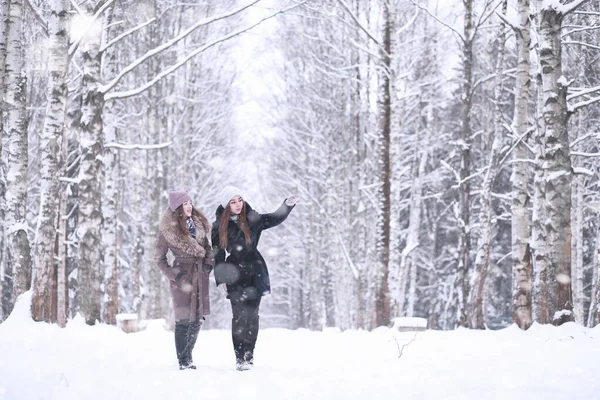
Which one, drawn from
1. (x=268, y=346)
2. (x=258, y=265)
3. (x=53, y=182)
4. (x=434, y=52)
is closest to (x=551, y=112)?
(x=258, y=265)

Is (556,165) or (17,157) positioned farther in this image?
(17,157)

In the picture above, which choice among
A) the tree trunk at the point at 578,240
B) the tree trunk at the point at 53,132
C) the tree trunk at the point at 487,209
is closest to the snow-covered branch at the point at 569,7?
the tree trunk at the point at 487,209

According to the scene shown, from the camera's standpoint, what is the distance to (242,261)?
5.38m

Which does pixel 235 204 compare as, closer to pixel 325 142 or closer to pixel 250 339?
pixel 250 339

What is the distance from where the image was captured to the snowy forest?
7.67 m

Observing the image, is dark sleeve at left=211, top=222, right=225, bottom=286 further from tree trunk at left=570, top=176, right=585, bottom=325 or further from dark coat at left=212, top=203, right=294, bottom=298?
tree trunk at left=570, top=176, right=585, bottom=325

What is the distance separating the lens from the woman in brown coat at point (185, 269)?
5.27 meters

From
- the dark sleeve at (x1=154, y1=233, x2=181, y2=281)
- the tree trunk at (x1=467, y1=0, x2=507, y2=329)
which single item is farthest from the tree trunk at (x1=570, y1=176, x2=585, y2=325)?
the dark sleeve at (x1=154, y1=233, x2=181, y2=281)

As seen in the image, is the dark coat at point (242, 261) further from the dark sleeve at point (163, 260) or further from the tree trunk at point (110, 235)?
the tree trunk at point (110, 235)

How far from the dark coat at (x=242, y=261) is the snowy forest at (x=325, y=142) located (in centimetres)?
270

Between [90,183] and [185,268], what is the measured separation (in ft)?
14.2

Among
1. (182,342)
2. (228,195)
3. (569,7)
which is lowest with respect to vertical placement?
(182,342)

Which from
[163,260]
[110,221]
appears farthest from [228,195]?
[110,221]

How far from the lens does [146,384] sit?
14.2ft
